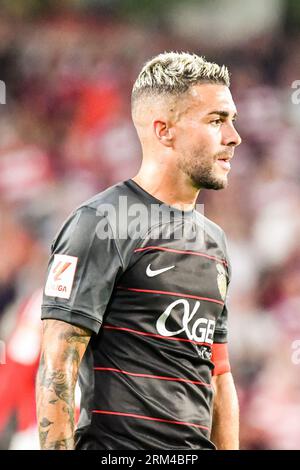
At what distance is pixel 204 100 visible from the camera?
7.59 feet

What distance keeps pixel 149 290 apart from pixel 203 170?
39 cm

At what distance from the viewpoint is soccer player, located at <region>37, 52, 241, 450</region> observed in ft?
6.66

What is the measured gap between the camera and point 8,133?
566cm

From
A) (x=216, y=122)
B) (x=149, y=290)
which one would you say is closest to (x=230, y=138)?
(x=216, y=122)

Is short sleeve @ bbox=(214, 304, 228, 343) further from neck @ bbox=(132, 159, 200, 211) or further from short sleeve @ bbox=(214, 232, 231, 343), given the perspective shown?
neck @ bbox=(132, 159, 200, 211)

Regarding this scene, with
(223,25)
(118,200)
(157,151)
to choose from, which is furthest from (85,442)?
(223,25)

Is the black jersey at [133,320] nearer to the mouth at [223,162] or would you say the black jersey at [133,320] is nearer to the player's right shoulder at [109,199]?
the player's right shoulder at [109,199]

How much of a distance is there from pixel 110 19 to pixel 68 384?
4.70 m

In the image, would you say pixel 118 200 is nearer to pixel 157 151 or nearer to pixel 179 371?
pixel 157 151

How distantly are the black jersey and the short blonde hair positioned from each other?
328 millimetres

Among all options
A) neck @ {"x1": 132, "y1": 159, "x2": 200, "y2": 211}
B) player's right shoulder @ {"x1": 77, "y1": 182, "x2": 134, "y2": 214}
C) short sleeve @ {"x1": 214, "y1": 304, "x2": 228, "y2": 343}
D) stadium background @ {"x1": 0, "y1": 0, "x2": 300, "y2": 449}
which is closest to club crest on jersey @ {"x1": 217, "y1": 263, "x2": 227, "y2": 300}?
short sleeve @ {"x1": 214, "y1": 304, "x2": 228, "y2": 343}

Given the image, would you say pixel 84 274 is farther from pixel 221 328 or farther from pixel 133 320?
pixel 221 328

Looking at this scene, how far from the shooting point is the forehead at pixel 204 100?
7.58 ft
